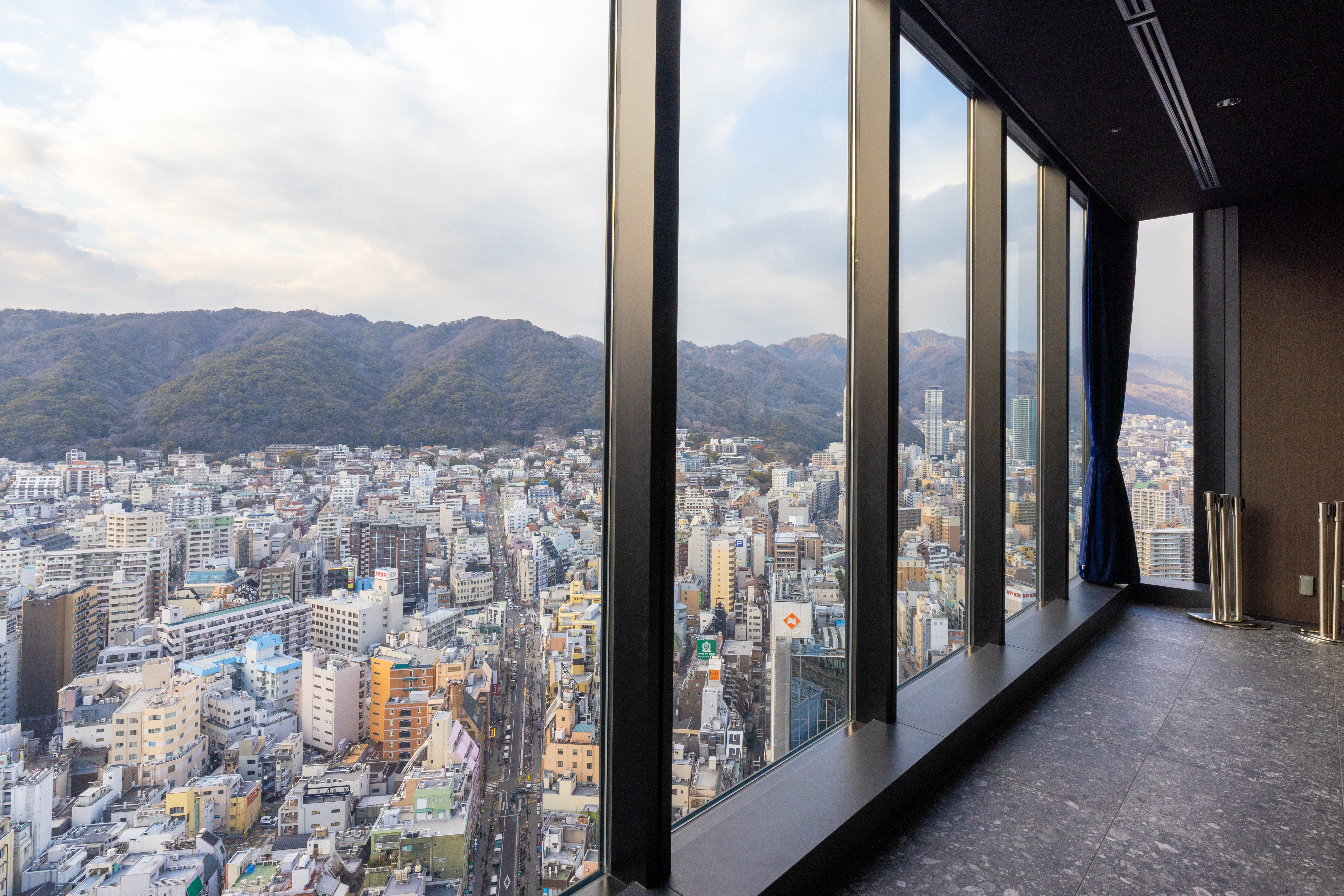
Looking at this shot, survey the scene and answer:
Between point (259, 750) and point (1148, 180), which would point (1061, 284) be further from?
point (259, 750)

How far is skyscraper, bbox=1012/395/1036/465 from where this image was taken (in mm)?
3801

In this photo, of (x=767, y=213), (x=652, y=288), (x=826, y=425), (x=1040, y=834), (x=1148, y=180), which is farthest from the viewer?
(x=1148, y=180)

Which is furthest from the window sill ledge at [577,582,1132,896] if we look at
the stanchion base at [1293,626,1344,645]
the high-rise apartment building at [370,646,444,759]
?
the stanchion base at [1293,626,1344,645]

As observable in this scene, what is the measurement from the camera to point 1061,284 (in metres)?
4.19

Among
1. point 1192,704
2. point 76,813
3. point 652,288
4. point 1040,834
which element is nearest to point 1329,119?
point 1192,704

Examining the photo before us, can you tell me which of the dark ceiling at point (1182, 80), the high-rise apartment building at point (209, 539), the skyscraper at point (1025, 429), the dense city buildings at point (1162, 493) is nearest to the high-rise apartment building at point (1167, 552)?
the dense city buildings at point (1162, 493)

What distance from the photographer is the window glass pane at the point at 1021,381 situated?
3.66 meters

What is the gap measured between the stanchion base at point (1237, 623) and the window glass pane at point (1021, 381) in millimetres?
1221

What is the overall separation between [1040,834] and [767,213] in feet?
6.86

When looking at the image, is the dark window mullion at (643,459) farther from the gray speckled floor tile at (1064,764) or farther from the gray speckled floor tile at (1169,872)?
the gray speckled floor tile at (1064,764)

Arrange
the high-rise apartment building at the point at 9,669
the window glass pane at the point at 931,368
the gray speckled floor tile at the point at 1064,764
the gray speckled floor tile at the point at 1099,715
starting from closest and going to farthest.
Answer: the high-rise apartment building at the point at 9,669 < the gray speckled floor tile at the point at 1064,764 < the gray speckled floor tile at the point at 1099,715 < the window glass pane at the point at 931,368

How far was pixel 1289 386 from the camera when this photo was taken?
4.30 m

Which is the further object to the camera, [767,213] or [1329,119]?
[1329,119]

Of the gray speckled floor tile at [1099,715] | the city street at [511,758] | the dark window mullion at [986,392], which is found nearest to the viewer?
the city street at [511,758]
